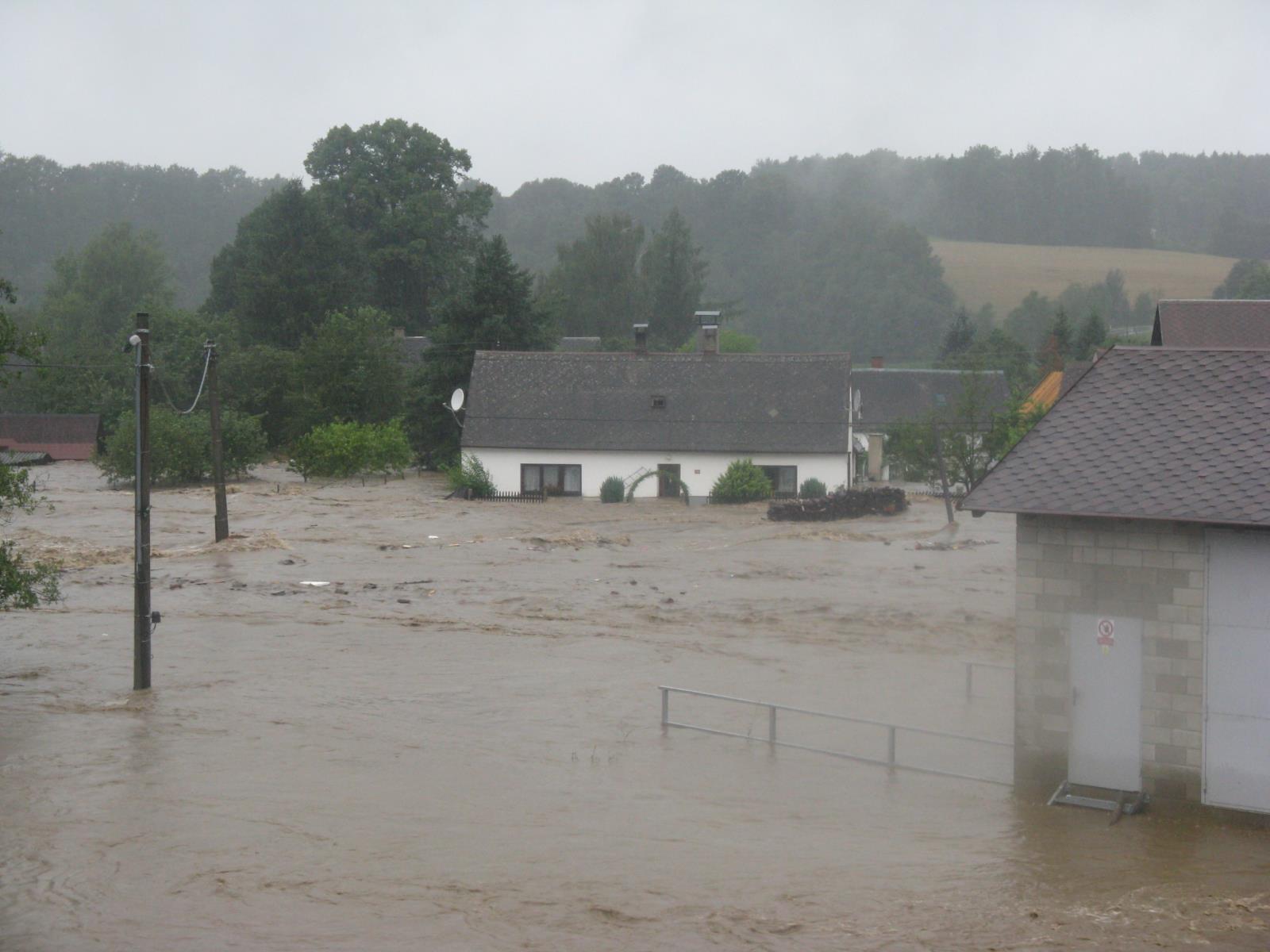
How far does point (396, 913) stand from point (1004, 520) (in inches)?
1529

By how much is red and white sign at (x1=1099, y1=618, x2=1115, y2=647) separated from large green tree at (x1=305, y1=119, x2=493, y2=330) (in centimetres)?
7948

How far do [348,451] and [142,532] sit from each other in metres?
38.3

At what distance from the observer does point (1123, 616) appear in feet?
46.4

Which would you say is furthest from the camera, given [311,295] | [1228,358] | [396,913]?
[311,295]

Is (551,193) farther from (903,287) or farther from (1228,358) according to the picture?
(1228,358)

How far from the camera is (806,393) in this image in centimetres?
5500

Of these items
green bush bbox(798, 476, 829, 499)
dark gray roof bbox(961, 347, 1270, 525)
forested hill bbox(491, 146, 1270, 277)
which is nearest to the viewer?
dark gray roof bbox(961, 347, 1270, 525)

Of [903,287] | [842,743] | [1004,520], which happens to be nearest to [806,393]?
[1004,520]

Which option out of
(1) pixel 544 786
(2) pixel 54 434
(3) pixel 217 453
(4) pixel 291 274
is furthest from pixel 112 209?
(1) pixel 544 786

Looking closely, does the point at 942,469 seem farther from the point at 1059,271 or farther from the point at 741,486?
the point at 1059,271

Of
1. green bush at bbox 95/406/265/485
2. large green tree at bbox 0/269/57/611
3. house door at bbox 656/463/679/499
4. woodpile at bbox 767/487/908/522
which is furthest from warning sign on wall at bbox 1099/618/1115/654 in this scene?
green bush at bbox 95/406/265/485

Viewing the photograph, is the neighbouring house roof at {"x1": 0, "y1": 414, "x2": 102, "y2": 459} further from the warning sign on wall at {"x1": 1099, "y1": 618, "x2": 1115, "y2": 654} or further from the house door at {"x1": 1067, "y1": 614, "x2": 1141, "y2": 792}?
the warning sign on wall at {"x1": 1099, "y1": 618, "x2": 1115, "y2": 654}

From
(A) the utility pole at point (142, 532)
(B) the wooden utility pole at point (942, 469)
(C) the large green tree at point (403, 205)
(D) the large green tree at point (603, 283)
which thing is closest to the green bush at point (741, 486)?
(B) the wooden utility pole at point (942, 469)

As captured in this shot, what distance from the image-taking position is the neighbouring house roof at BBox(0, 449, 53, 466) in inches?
2721
